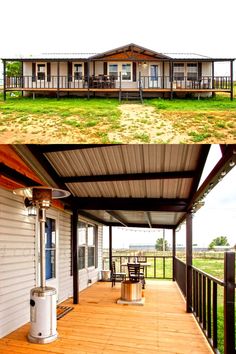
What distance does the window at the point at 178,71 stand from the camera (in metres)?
9.37

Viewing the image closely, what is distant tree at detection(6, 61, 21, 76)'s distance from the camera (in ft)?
28.4

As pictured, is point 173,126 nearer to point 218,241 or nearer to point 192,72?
point 192,72

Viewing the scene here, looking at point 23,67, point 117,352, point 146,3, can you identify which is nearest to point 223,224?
point 23,67

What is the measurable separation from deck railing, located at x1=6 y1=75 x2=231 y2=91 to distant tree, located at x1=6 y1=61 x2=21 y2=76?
100 millimetres

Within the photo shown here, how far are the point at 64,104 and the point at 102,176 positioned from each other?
16.4 ft

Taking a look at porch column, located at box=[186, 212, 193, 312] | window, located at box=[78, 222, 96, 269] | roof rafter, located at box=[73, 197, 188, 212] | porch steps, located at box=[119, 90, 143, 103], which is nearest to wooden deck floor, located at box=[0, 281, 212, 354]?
porch column, located at box=[186, 212, 193, 312]

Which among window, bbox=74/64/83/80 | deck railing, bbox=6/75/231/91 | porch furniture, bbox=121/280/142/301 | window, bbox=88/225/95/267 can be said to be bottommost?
porch furniture, bbox=121/280/142/301

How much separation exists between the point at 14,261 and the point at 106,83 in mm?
6821

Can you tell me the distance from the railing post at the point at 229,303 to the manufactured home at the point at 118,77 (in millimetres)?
6101

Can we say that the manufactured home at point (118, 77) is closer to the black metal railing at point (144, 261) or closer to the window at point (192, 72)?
the window at point (192, 72)

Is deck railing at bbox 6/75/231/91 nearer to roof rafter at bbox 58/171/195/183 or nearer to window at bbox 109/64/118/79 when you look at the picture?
window at bbox 109/64/118/79

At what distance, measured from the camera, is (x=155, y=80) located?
9906 mm

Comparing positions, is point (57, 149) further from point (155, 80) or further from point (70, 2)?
point (155, 80)

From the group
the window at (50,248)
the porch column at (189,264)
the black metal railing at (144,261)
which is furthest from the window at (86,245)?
the porch column at (189,264)
